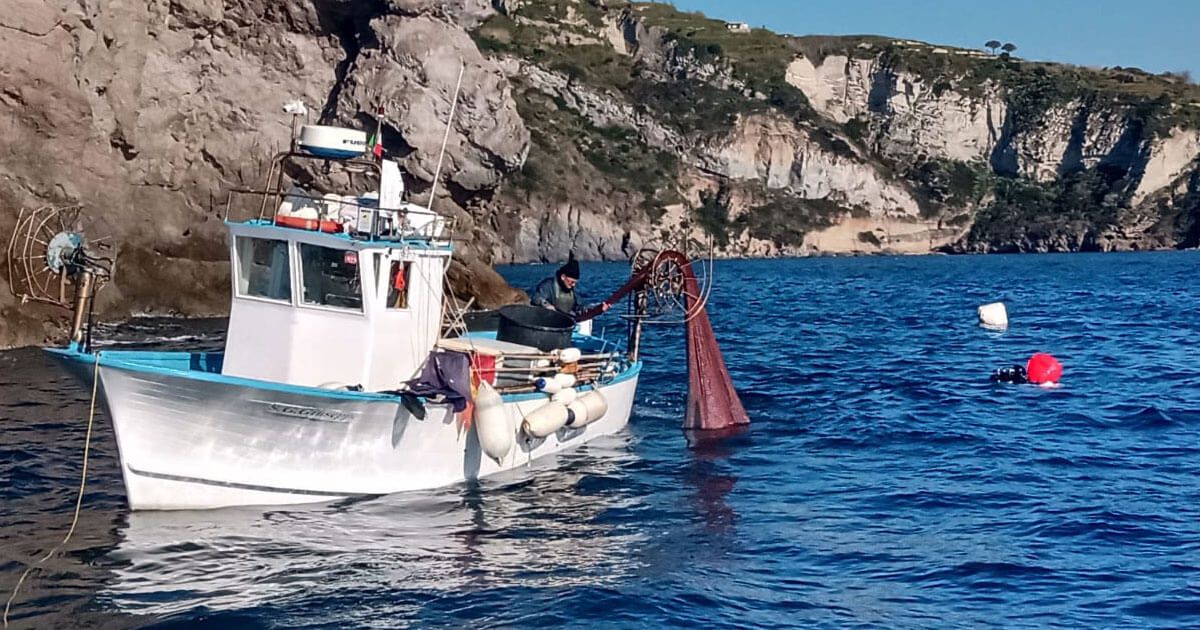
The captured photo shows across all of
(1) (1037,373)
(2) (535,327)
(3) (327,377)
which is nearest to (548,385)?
(2) (535,327)

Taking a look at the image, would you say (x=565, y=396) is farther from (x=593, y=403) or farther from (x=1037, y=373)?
(x=1037, y=373)

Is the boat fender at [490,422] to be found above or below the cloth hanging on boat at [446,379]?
below

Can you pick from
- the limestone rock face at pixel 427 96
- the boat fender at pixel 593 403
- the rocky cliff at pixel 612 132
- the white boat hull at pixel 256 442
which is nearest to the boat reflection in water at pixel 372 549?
the white boat hull at pixel 256 442

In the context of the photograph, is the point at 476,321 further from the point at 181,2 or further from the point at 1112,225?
the point at 1112,225

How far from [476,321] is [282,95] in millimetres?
14725

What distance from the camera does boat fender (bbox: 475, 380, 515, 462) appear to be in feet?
52.1

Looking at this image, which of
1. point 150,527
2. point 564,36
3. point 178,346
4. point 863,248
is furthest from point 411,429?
point 564,36

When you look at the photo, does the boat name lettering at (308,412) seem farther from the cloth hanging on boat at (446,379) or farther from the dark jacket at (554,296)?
the dark jacket at (554,296)

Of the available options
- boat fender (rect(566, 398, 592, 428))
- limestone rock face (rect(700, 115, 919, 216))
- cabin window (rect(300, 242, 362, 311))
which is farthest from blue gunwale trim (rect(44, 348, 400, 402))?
limestone rock face (rect(700, 115, 919, 216))

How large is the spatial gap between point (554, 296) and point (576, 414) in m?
3.38

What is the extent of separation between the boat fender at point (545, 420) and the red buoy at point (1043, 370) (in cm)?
1356

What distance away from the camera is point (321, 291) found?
51.7 feet

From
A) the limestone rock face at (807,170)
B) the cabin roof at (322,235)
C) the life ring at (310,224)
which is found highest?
the limestone rock face at (807,170)

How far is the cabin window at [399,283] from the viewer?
1603 cm
